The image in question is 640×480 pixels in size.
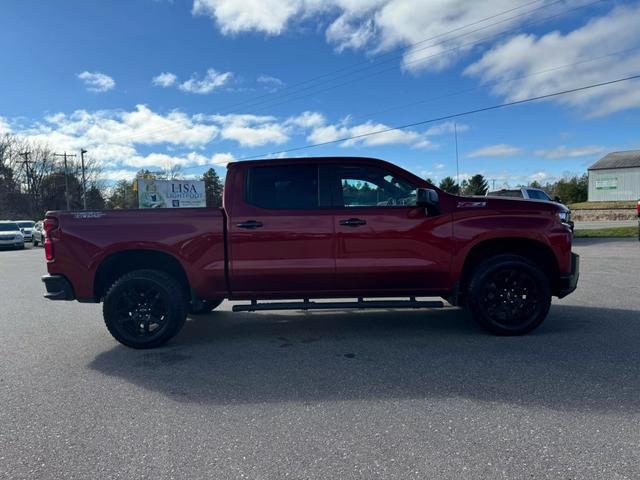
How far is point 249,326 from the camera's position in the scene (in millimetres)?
5785

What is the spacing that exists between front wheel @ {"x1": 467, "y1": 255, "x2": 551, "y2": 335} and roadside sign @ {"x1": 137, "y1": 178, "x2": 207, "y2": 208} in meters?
28.9

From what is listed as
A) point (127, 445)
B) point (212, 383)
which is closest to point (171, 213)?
point (212, 383)

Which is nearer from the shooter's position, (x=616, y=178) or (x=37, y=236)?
(x=37, y=236)

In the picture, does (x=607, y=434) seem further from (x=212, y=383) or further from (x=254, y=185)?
(x=254, y=185)

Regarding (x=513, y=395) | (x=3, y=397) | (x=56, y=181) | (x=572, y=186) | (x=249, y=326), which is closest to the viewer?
(x=513, y=395)

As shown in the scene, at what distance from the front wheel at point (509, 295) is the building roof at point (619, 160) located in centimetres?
5692

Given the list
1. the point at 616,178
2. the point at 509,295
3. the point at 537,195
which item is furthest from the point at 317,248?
the point at 616,178

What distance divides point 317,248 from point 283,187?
80cm

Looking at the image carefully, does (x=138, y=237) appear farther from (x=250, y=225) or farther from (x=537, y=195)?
(x=537, y=195)

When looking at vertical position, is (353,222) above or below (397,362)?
above

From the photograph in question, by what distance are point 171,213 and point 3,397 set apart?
2.20 meters

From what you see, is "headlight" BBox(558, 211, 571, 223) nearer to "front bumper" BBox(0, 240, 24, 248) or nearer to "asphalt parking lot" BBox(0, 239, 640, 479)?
"asphalt parking lot" BBox(0, 239, 640, 479)

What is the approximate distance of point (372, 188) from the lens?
16.0 ft

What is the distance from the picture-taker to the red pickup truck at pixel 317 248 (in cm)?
473
